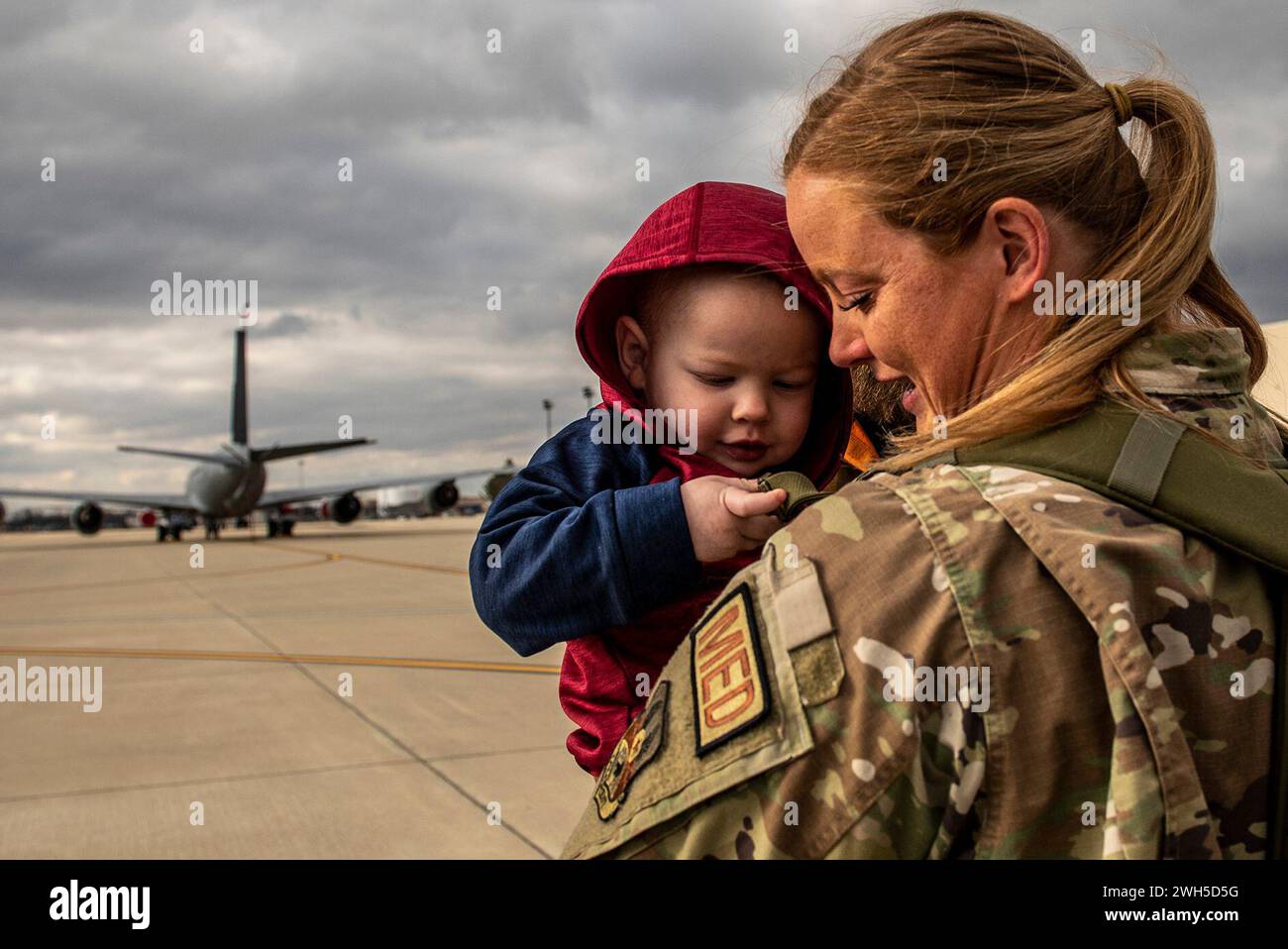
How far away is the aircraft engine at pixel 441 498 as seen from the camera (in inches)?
1473

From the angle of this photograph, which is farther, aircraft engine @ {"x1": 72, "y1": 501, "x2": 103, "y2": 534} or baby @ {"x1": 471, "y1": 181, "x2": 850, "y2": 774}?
aircraft engine @ {"x1": 72, "y1": 501, "x2": 103, "y2": 534}

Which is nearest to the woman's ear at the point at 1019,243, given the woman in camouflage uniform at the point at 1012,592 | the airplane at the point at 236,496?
the woman in camouflage uniform at the point at 1012,592

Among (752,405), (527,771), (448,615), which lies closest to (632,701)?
(752,405)

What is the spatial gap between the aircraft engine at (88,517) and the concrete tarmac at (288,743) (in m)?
29.5

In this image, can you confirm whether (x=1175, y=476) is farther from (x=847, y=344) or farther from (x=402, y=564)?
(x=402, y=564)

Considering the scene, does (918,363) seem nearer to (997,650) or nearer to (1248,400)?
(1248,400)

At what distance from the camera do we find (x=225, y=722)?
7527mm

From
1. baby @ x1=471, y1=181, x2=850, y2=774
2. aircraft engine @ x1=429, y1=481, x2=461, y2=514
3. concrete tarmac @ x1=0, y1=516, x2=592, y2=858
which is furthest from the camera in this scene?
aircraft engine @ x1=429, y1=481, x2=461, y2=514

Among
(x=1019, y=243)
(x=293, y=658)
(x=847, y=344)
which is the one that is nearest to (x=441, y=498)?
(x=293, y=658)

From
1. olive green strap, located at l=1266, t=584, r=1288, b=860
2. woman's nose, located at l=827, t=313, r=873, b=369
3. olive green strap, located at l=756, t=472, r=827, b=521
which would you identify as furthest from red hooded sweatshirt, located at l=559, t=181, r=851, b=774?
olive green strap, located at l=1266, t=584, r=1288, b=860

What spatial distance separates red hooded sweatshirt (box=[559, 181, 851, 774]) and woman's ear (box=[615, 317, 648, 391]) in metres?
0.02

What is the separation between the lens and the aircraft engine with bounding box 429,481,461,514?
37.4m

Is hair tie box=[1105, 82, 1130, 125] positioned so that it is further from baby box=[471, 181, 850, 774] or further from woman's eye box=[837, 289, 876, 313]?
baby box=[471, 181, 850, 774]

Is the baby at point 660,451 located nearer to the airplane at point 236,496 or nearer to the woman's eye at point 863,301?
the woman's eye at point 863,301
